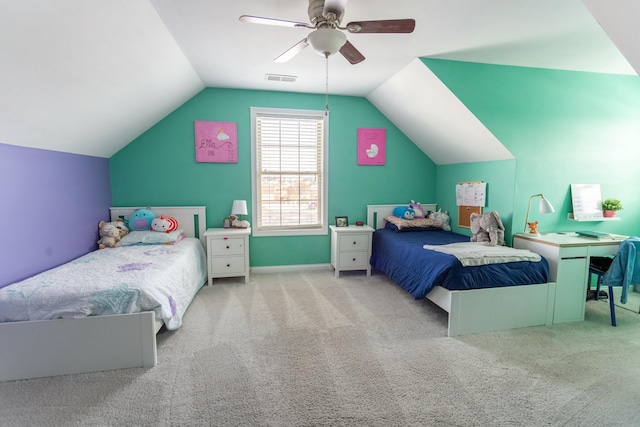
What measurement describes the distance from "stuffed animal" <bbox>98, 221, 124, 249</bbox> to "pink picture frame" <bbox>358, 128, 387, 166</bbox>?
309cm

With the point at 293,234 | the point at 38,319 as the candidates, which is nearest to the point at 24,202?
the point at 38,319

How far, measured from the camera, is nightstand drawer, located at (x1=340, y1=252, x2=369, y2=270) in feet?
12.7

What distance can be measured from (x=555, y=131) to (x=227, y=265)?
3.91 metres

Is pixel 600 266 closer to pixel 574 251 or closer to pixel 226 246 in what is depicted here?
pixel 574 251

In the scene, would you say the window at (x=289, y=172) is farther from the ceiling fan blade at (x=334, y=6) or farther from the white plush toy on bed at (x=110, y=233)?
the ceiling fan blade at (x=334, y=6)

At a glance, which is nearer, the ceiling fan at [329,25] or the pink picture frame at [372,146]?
the ceiling fan at [329,25]

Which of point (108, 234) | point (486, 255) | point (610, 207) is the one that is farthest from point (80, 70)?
point (610, 207)

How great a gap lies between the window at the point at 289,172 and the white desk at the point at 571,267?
253 centimetres

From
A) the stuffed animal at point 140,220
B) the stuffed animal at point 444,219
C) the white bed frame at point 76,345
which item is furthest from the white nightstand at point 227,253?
the stuffed animal at point 444,219

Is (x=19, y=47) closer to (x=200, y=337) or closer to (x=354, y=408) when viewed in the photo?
(x=200, y=337)

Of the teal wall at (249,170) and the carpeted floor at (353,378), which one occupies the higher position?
the teal wall at (249,170)

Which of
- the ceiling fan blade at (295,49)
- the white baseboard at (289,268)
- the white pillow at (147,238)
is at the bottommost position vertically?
the white baseboard at (289,268)

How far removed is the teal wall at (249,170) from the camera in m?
3.62

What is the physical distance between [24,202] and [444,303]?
347 centimetres
